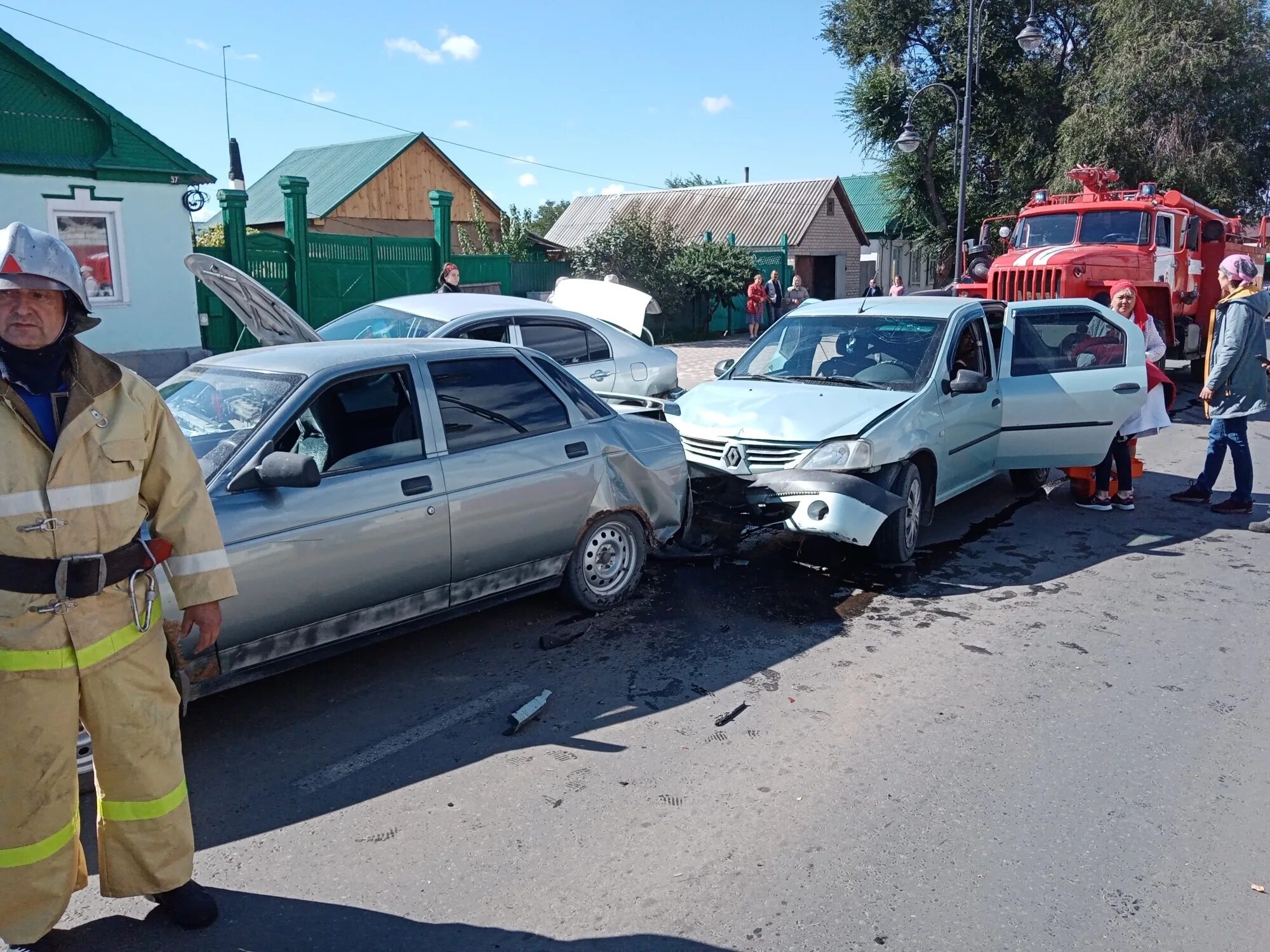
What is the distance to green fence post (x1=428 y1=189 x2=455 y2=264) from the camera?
1897cm

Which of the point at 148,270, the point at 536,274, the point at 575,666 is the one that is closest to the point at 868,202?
the point at 536,274

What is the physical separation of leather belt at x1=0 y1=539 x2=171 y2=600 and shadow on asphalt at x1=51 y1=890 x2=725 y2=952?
3.54 ft

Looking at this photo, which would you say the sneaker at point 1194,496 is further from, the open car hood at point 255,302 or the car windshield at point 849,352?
the open car hood at point 255,302

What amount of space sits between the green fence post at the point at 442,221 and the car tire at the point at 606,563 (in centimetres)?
1406

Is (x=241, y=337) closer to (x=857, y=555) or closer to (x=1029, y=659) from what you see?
(x=857, y=555)

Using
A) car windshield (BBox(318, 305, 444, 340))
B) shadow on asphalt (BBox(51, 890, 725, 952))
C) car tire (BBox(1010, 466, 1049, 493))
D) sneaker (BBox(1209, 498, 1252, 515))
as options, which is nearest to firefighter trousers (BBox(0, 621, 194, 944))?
shadow on asphalt (BBox(51, 890, 725, 952))

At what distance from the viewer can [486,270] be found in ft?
68.4

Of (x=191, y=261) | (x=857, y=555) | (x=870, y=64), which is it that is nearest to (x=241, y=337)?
(x=191, y=261)

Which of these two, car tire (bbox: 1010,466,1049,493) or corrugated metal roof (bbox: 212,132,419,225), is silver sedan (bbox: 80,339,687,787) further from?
corrugated metal roof (bbox: 212,132,419,225)

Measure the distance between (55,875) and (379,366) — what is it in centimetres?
263

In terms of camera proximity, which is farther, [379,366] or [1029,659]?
[1029,659]

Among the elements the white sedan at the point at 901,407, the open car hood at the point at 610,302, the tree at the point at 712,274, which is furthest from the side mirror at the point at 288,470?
the tree at the point at 712,274

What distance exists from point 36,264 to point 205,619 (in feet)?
3.53

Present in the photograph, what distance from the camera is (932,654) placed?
534cm
